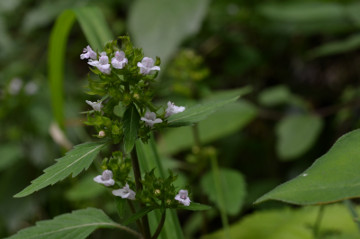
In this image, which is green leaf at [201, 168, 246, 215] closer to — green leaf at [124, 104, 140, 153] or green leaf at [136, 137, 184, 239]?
green leaf at [136, 137, 184, 239]

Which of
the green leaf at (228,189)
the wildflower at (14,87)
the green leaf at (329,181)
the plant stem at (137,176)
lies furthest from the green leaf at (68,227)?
the wildflower at (14,87)

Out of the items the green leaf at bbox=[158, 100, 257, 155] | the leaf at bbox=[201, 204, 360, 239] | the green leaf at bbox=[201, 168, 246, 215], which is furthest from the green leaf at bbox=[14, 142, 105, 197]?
the green leaf at bbox=[158, 100, 257, 155]

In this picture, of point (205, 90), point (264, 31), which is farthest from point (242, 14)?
point (205, 90)

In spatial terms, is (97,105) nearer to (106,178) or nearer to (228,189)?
(106,178)

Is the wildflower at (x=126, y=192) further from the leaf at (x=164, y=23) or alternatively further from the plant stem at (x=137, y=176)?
the leaf at (x=164, y=23)

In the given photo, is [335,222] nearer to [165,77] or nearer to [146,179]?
[146,179]

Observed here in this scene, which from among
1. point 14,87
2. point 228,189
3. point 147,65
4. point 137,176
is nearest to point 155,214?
point 137,176
